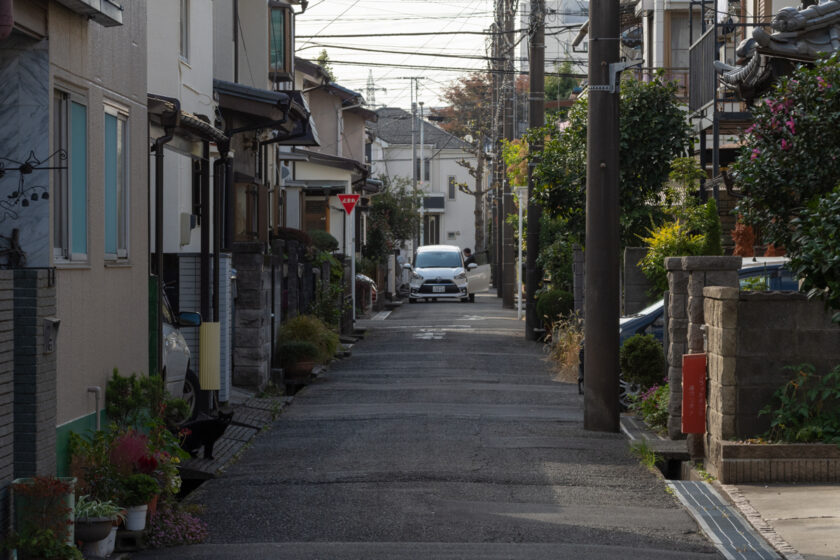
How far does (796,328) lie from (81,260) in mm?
5812

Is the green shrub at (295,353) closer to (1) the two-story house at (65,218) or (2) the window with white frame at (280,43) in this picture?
(1) the two-story house at (65,218)

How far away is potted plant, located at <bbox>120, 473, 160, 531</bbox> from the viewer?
7.75 metres

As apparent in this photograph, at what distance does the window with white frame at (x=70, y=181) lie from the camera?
834 centimetres

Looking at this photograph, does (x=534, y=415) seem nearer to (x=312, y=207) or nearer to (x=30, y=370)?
(x=30, y=370)

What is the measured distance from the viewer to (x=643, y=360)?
47.3 ft

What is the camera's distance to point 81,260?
8.63 metres

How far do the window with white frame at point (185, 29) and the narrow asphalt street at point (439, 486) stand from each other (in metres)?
5.23

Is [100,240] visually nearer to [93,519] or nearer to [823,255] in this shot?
[93,519]

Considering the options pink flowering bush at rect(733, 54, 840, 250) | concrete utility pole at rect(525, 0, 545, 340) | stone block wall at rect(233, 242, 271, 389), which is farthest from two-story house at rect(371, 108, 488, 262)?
pink flowering bush at rect(733, 54, 840, 250)

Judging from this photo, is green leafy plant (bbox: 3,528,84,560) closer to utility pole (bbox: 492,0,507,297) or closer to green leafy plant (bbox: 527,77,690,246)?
green leafy plant (bbox: 527,77,690,246)

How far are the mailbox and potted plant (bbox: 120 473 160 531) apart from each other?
16.2 ft

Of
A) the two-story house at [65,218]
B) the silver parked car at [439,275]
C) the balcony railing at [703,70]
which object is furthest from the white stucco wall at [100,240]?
the silver parked car at [439,275]

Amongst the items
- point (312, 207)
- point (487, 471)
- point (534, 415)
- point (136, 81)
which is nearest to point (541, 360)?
point (534, 415)

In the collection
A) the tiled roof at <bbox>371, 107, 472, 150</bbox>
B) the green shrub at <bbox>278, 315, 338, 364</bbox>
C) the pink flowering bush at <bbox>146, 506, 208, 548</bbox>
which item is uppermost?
the tiled roof at <bbox>371, 107, 472, 150</bbox>
